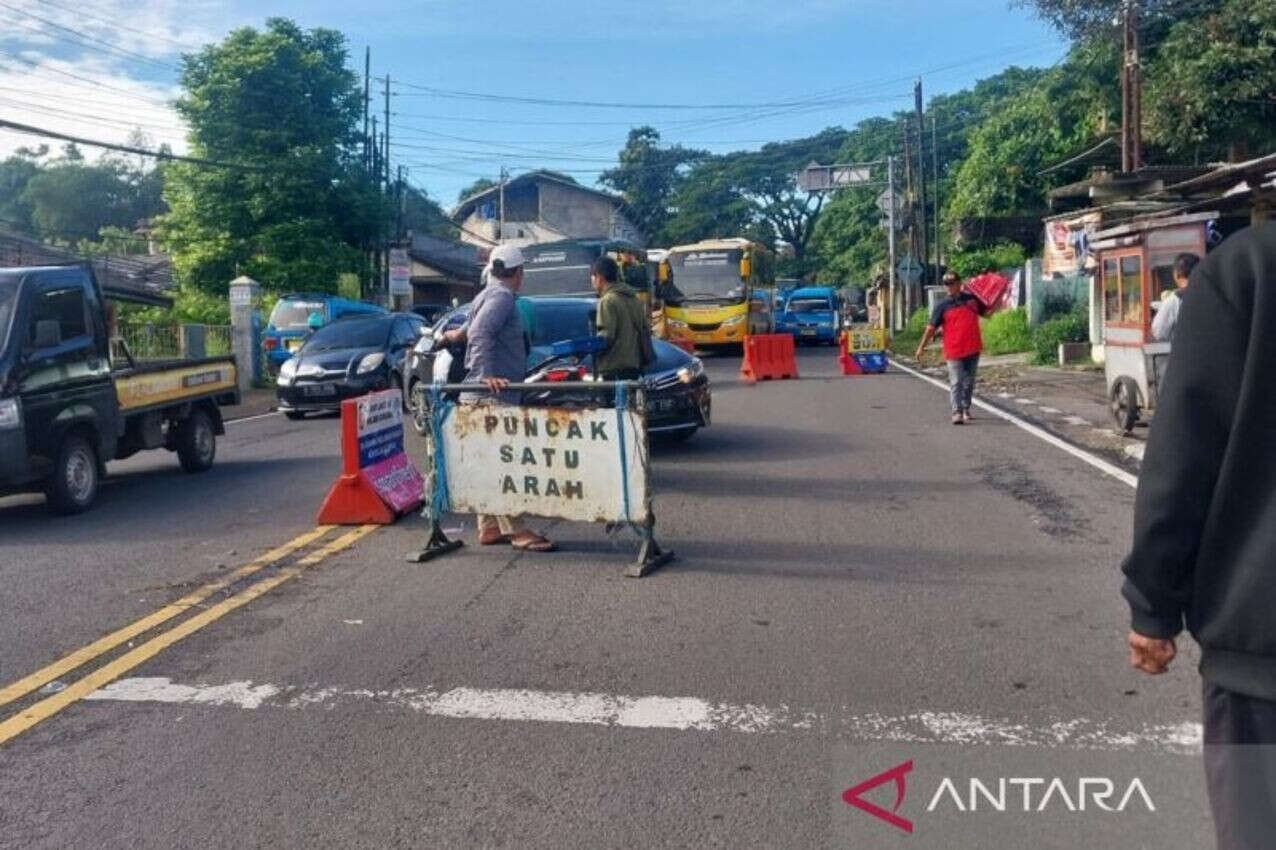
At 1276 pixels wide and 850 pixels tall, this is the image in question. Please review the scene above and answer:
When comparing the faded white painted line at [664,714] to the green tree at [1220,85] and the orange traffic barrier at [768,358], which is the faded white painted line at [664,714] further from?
the green tree at [1220,85]

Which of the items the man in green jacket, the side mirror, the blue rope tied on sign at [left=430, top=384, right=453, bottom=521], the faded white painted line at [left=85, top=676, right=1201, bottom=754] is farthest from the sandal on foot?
the side mirror

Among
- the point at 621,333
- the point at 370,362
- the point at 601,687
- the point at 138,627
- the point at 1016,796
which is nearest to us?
the point at 1016,796

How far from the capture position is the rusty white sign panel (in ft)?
25.5

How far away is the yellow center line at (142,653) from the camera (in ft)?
17.3

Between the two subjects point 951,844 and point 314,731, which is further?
point 314,731

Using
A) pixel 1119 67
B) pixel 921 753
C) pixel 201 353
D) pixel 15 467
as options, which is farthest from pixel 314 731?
pixel 1119 67

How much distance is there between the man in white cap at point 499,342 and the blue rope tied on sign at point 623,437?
87cm

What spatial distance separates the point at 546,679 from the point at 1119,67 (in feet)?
87.1

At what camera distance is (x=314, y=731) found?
5.03 metres

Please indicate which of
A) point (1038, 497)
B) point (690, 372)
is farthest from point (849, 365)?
point (1038, 497)

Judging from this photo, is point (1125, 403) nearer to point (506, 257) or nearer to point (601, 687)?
point (506, 257)

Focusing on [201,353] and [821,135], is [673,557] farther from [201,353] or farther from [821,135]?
[821,135]

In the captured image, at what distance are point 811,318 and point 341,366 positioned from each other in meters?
26.1

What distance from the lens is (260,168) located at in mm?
35344
